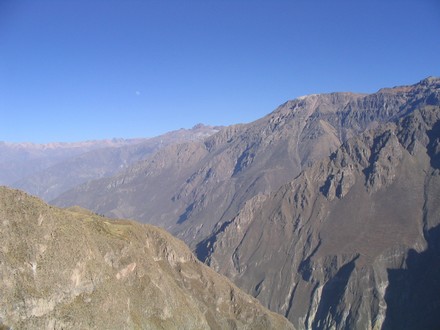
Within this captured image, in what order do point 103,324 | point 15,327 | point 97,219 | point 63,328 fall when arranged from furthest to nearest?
point 97,219
point 103,324
point 63,328
point 15,327

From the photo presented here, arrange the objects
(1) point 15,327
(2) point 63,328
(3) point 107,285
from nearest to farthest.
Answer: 1. (1) point 15,327
2. (2) point 63,328
3. (3) point 107,285

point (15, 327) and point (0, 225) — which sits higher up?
point (0, 225)

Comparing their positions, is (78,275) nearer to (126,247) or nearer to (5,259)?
(5,259)

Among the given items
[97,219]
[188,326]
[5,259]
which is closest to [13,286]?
[5,259]

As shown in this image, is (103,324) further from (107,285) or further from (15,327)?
(15,327)

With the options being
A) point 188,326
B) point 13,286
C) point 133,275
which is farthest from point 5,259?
point 188,326

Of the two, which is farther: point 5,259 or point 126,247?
point 126,247

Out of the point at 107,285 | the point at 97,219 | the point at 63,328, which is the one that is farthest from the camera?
the point at 97,219

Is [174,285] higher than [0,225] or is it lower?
lower

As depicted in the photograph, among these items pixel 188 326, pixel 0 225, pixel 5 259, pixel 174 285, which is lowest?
pixel 188 326
